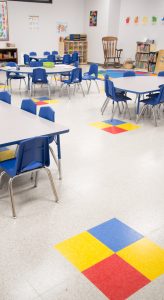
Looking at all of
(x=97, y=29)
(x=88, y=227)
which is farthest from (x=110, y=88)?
(x=97, y=29)

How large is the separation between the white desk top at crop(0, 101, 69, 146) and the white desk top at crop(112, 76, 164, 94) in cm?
253

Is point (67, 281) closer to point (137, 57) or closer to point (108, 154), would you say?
point (108, 154)

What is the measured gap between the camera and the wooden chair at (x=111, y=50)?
43.5ft

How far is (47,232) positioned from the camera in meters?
2.62

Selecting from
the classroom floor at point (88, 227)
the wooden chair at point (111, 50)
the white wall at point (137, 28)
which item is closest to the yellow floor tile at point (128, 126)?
the classroom floor at point (88, 227)

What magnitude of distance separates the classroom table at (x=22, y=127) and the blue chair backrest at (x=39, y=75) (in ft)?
12.0

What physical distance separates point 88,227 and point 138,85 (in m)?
3.98

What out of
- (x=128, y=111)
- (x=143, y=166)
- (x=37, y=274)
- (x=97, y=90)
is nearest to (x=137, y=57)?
(x=97, y=90)

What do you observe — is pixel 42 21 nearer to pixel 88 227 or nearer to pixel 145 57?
pixel 145 57

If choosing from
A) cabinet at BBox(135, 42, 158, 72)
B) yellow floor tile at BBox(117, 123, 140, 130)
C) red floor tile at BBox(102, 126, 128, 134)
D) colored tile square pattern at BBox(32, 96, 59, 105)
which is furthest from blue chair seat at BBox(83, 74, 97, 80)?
cabinet at BBox(135, 42, 158, 72)

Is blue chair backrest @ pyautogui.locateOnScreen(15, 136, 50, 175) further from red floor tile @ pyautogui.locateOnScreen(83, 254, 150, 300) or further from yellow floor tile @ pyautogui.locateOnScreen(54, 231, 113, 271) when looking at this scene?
red floor tile @ pyautogui.locateOnScreen(83, 254, 150, 300)

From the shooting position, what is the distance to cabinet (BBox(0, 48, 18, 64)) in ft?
40.0

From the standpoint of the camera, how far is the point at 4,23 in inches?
472

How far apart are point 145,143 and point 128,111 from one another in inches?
66.4
